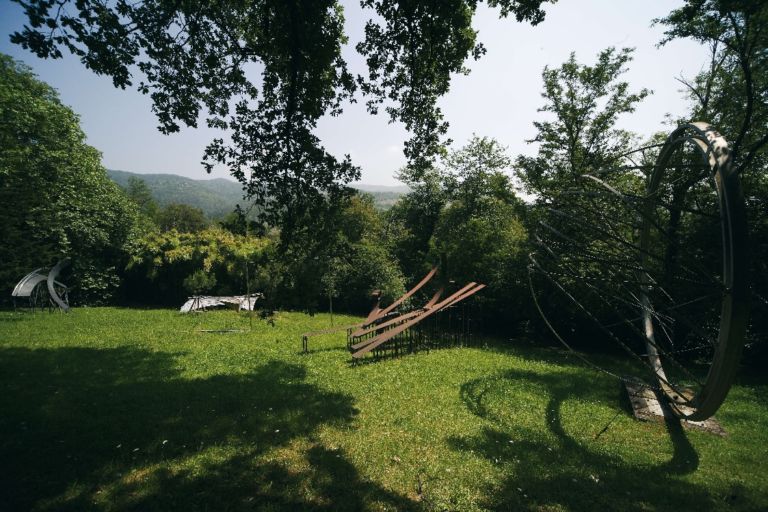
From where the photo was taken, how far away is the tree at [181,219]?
286 feet

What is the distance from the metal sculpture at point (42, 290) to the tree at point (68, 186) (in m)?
0.60

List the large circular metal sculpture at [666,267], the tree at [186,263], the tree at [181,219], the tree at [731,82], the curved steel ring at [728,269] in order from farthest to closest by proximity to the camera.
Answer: the tree at [181,219]
the tree at [186,263]
the tree at [731,82]
the large circular metal sculpture at [666,267]
the curved steel ring at [728,269]

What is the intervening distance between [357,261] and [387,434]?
18.8 metres

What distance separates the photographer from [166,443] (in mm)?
5961

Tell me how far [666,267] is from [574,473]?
1190 centimetres

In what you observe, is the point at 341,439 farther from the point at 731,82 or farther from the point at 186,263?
the point at 186,263

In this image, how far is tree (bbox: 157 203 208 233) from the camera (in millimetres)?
87306

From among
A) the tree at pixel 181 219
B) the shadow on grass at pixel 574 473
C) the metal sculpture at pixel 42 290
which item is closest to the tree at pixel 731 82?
the shadow on grass at pixel 574 473

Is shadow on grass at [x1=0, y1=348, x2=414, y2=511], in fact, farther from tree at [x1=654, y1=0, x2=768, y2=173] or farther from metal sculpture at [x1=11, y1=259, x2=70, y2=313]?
tree at [x1=654, y1=0, x2=768, y2=173]

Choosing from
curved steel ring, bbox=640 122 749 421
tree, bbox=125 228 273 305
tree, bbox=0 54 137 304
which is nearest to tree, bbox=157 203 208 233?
tree, bbox=0 54 137 304

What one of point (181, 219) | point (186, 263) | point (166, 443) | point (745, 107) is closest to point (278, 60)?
point (166, 443)

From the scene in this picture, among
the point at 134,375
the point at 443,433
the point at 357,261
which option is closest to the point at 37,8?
the point at 134,375

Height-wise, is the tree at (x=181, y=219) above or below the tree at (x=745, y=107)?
above

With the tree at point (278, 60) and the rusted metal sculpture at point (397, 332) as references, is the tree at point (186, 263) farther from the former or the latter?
the tree at point (278, 60)
